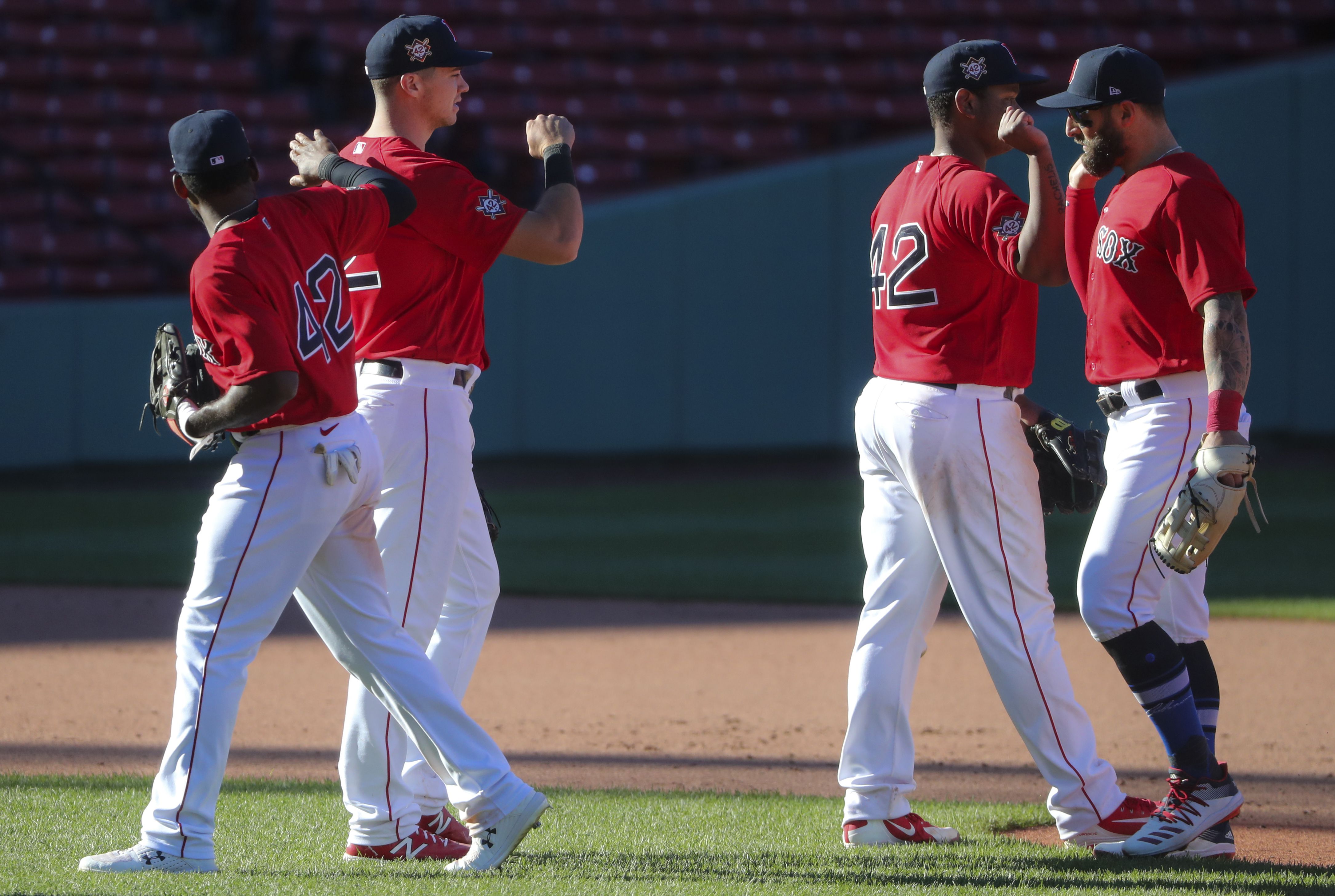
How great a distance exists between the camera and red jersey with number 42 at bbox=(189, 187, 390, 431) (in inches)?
119

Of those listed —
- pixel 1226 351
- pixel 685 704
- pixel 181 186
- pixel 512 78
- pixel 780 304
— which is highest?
pixel 512 78

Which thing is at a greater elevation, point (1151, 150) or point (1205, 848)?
point (1151, 150)

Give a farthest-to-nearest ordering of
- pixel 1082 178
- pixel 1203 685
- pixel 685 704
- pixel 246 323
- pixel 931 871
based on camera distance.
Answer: pixel 685 704
pixel 1203 685
pixel 1082 178
pixel 931 871
pixel 246 323

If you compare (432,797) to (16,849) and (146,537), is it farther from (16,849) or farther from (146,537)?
(146,537)

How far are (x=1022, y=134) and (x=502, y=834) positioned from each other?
6.10ft

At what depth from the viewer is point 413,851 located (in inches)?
134

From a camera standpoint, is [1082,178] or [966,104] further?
[1082,178]

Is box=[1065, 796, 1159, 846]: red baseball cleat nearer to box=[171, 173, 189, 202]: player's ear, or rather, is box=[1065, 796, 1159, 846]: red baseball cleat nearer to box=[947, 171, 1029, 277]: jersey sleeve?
box=[947, 171, 1029, 277]: jersey sleeve

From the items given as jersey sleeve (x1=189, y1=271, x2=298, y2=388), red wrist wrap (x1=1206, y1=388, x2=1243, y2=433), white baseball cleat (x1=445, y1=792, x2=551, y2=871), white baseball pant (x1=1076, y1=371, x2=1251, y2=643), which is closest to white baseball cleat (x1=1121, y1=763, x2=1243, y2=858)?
white baseball pant (x1=1076, y1=371, x2=1251, y2=643)

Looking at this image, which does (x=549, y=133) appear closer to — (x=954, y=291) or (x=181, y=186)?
(x=181, y=186)

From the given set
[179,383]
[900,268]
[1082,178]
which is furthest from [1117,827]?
[179,383]

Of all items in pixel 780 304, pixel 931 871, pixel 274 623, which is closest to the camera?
pixel 274 623

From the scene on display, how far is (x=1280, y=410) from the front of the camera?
46.3 feet

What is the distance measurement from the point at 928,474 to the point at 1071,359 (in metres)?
11.2
